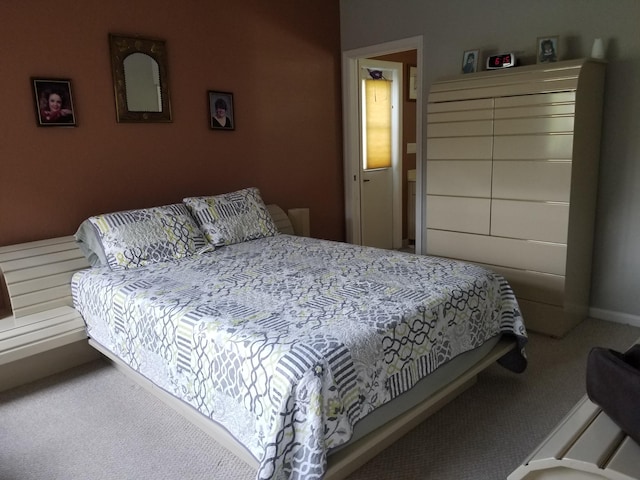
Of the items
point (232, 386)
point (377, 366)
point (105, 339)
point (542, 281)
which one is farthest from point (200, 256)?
point (542, 281)

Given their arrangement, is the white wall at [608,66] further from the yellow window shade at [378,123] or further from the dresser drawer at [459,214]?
the yellow window shade at [378,123]

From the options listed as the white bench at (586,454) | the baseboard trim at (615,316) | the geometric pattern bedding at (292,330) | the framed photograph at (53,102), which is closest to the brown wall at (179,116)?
the framed photograph at (53,102)

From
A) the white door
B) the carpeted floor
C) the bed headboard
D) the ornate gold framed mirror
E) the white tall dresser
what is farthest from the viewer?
the white door

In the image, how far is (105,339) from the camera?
257 centimetres

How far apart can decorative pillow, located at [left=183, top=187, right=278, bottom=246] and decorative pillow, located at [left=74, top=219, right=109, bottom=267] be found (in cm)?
63

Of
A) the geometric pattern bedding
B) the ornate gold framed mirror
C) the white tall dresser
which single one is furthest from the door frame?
the ornate gold framed mirror

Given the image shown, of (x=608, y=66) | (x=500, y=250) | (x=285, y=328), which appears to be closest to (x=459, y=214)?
(x=500, y=250)

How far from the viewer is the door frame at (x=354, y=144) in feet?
13.7

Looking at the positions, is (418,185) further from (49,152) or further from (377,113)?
(49,152)

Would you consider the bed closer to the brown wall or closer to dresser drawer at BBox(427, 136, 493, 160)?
the brown wall

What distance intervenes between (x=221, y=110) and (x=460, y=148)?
70.9 inches

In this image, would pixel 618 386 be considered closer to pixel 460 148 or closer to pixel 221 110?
pixel 460 148

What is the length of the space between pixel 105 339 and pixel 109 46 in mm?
1869

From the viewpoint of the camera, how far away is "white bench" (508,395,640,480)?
4.28ft
